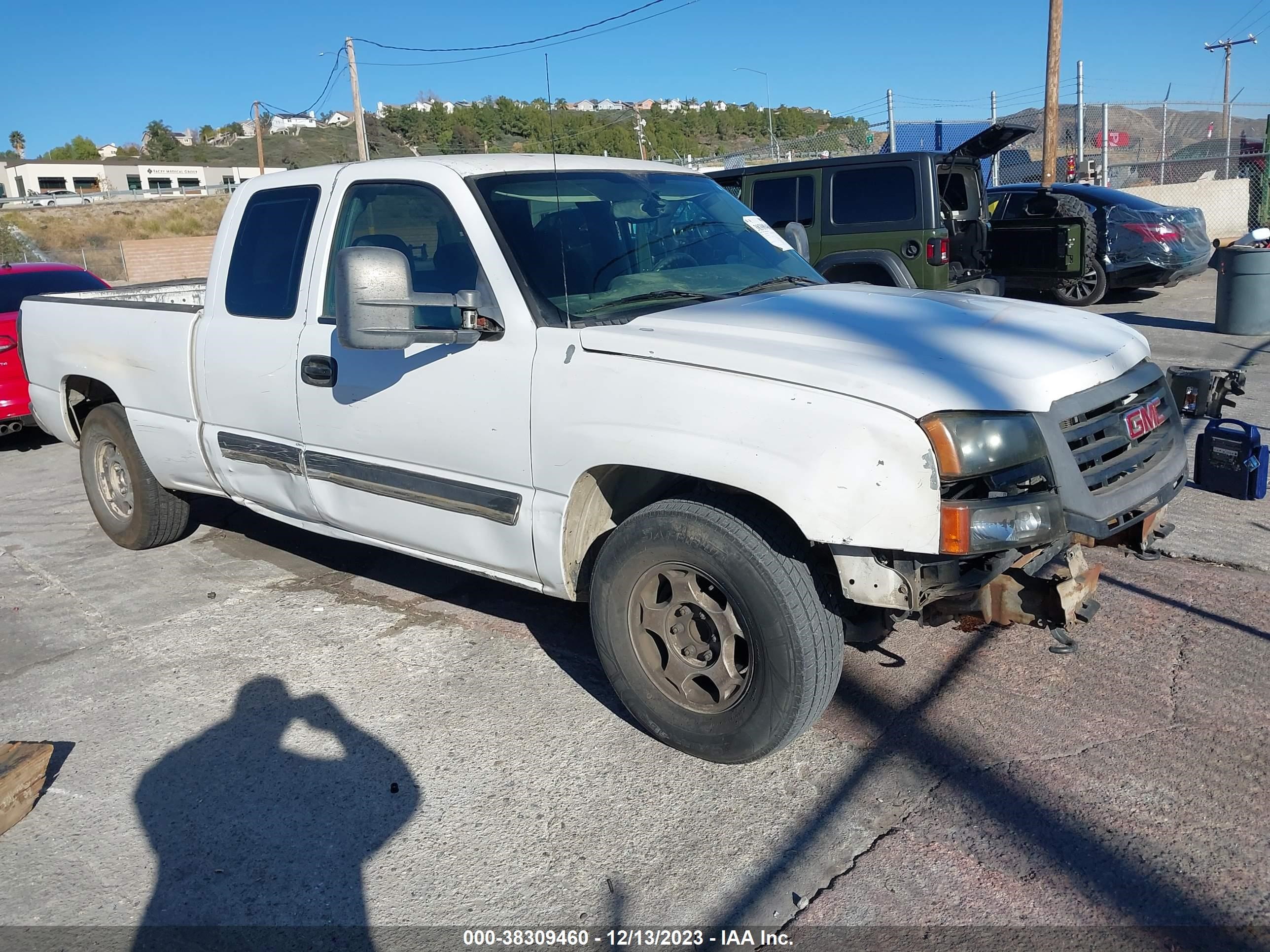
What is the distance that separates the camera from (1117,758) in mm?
3334

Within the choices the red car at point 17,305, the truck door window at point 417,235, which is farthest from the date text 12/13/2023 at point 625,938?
the red car at point 17,305

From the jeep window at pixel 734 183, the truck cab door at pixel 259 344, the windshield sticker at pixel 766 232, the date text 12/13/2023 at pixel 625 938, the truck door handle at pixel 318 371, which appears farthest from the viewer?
the jeep window at pixel 734 183

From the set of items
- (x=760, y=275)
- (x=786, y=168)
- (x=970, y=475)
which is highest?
(x=786, y=168)

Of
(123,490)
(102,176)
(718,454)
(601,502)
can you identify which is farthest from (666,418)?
(102,176)

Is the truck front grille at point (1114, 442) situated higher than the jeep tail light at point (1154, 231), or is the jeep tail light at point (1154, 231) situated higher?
the jeep tail light at point (1154, 231)

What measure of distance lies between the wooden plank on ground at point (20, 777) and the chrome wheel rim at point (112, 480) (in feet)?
8.73

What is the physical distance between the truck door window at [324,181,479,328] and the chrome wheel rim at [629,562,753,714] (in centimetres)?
122

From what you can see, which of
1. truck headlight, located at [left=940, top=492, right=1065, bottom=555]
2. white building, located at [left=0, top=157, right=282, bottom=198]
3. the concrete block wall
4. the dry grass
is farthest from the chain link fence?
white building, located at [left=0, top=157, right=282, bottom=198]

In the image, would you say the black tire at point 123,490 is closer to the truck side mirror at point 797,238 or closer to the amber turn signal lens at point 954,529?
the truck side mirror at point 797,238

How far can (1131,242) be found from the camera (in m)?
13.0

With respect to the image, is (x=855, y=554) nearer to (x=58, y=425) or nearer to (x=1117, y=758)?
(x=1117, y=758)

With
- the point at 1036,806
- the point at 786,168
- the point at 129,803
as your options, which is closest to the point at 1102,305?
the point at 786,168

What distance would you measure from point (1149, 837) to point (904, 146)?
2654 centimetres

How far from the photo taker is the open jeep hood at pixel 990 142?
9195mm
